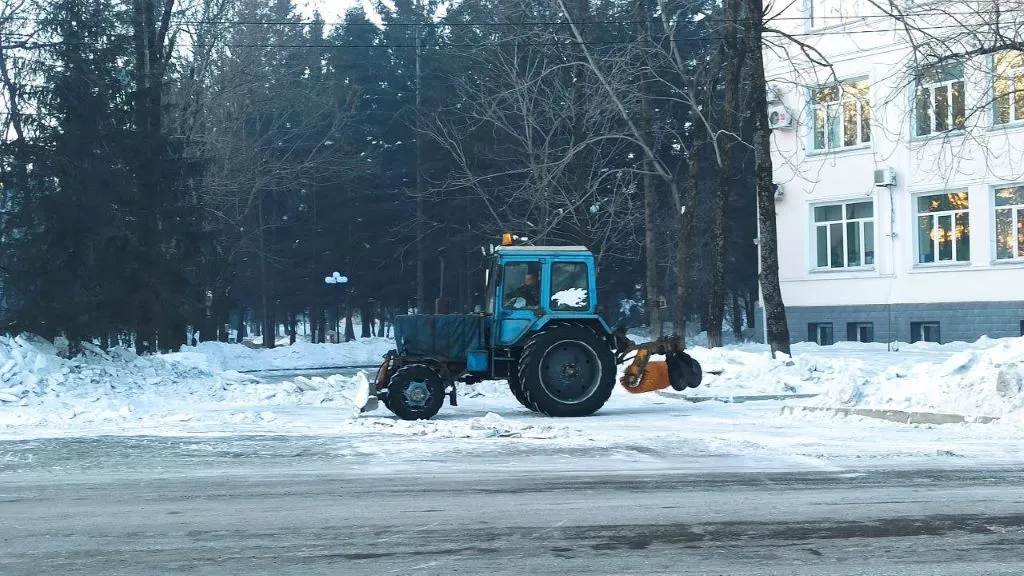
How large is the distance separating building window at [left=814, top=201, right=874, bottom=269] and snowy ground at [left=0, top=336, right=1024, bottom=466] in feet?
30.7

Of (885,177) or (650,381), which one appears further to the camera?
(885,177)

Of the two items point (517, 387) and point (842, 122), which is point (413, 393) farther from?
point (842, 122)

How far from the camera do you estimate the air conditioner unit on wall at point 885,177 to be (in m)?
35.2

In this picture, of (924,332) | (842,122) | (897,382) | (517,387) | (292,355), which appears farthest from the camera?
(292,355)

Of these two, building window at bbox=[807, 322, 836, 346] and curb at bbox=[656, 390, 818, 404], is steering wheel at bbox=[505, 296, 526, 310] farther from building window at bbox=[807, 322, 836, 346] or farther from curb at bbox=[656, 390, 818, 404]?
building window at bbox=[807, 322, 836, 346]

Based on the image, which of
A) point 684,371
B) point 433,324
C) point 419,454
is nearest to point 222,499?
point 419,454

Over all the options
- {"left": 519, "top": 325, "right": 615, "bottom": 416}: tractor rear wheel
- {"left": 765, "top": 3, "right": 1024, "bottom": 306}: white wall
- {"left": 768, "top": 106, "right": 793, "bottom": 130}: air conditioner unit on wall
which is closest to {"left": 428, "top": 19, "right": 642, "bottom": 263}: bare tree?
{"left": 768, "top": 106, "right": 793, "bottom": 130}: air conditioner unit on wall

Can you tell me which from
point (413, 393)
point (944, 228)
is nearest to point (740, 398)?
point (413, 393)

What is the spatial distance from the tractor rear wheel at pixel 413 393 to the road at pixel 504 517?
3783 mm

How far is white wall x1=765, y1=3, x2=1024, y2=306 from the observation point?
108 ft

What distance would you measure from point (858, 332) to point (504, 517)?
29.9m

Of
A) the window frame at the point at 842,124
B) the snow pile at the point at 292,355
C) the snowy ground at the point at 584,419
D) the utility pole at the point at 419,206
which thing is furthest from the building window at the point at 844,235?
the utility pole at the point at 419,206

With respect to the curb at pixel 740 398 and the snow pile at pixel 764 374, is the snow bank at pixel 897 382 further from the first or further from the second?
the curb at pixel 740 398

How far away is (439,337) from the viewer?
17938 millimetres
